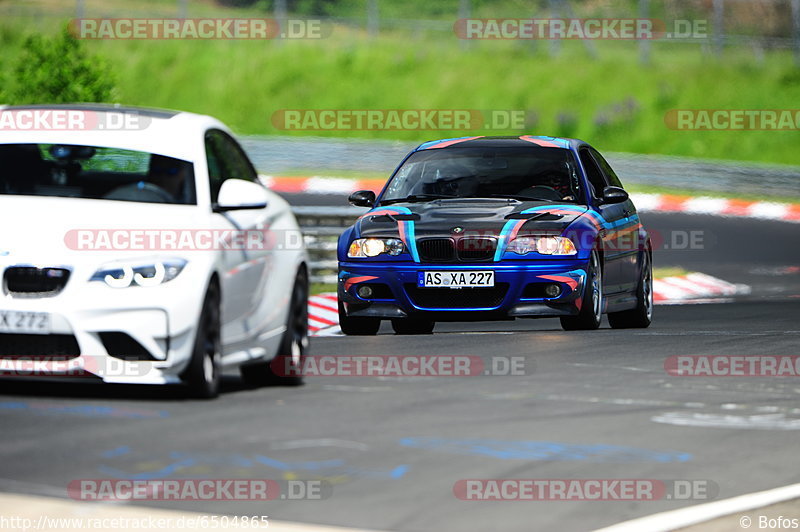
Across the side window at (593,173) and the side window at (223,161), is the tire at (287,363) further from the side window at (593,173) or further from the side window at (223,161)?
the side window at (593,173)

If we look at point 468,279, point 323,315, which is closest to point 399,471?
point 468,279

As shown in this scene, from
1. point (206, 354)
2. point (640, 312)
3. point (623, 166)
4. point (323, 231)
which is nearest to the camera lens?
point (206, 354)

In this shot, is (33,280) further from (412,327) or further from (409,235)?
(412,327)

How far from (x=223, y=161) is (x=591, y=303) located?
3.84m

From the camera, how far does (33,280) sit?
27.6ft

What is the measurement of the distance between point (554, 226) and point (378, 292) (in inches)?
55.3

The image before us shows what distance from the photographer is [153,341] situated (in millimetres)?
8430

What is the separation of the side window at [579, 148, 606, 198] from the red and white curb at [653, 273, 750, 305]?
15.2ft

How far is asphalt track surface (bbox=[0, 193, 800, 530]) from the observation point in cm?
671

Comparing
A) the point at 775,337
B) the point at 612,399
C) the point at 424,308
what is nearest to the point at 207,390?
the point at 612,399

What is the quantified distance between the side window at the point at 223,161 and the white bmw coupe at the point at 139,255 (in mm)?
15

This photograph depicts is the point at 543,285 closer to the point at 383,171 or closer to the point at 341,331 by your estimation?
the point at 341,331

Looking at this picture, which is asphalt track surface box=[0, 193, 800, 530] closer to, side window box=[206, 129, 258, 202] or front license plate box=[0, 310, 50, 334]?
front license plate box=[0, 310, 50, 334]

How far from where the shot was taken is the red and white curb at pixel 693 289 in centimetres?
1917
